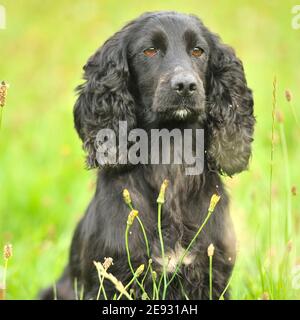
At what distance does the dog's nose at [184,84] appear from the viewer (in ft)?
13.2

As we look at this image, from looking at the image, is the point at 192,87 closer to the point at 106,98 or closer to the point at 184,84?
the point at 184,84

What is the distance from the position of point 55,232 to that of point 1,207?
2.27ft

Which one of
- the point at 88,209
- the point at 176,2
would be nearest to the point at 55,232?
the point at 88,209

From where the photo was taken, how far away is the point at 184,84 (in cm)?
402

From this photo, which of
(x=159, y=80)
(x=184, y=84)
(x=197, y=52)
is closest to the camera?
(x=184, y=84)

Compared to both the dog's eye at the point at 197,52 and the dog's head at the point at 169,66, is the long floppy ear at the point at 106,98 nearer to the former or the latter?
the dog's head at the point at 169,66

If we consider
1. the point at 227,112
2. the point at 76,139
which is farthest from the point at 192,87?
the point at 76,139

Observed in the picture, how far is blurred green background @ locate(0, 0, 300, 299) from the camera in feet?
17.7

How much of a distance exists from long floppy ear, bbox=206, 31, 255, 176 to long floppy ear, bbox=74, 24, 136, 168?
47 cm

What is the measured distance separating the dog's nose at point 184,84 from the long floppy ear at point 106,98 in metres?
0.40

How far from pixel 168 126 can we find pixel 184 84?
0.36m

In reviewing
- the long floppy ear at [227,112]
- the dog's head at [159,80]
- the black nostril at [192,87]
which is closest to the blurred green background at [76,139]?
the long floppy ear at [227,112]

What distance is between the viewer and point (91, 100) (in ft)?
14.7
